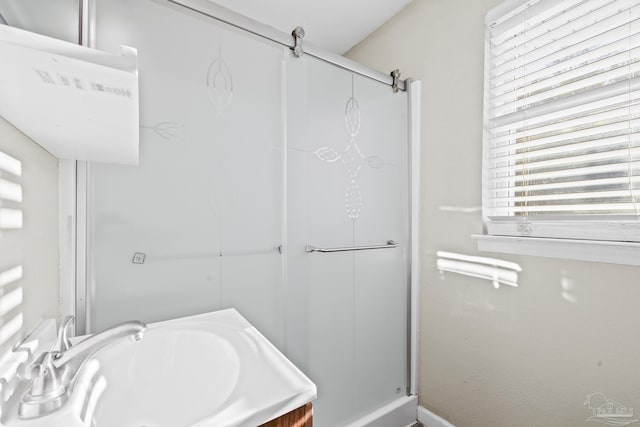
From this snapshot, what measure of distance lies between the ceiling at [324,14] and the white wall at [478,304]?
0.12 meters

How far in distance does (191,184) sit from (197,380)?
0.69 metres

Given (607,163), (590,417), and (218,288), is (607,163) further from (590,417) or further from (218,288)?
(218,288)

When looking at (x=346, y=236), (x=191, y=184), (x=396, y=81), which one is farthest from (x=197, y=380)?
(x=396, y=81)

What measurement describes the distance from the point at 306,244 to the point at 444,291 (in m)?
0.86

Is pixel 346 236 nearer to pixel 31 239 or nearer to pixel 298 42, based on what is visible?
pixel 298 42

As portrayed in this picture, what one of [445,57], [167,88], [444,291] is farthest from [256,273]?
[445,57]

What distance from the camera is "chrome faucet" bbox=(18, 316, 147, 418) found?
50 centimetres

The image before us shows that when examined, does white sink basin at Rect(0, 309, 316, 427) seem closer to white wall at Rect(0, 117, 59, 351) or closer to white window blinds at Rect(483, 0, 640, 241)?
white wall at Rect(0, 117, 59, 351)

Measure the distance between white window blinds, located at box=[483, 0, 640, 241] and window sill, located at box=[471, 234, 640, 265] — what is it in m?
0.05

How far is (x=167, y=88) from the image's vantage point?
1.09 metres

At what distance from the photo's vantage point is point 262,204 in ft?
4.27

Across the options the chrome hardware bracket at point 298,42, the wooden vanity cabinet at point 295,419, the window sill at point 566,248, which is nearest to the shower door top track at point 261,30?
the chrome hardware bracket at point 298,42

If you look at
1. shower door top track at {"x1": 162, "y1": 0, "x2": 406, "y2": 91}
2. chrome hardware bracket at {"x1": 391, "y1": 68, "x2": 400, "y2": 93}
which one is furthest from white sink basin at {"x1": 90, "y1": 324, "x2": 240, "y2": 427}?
chrome hardware bracket at {"x1": 391, "y1": 68, "x2": 400, "y2": 93}

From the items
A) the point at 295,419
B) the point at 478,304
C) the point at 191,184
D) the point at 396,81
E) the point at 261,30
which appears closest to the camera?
the point at 295,419
